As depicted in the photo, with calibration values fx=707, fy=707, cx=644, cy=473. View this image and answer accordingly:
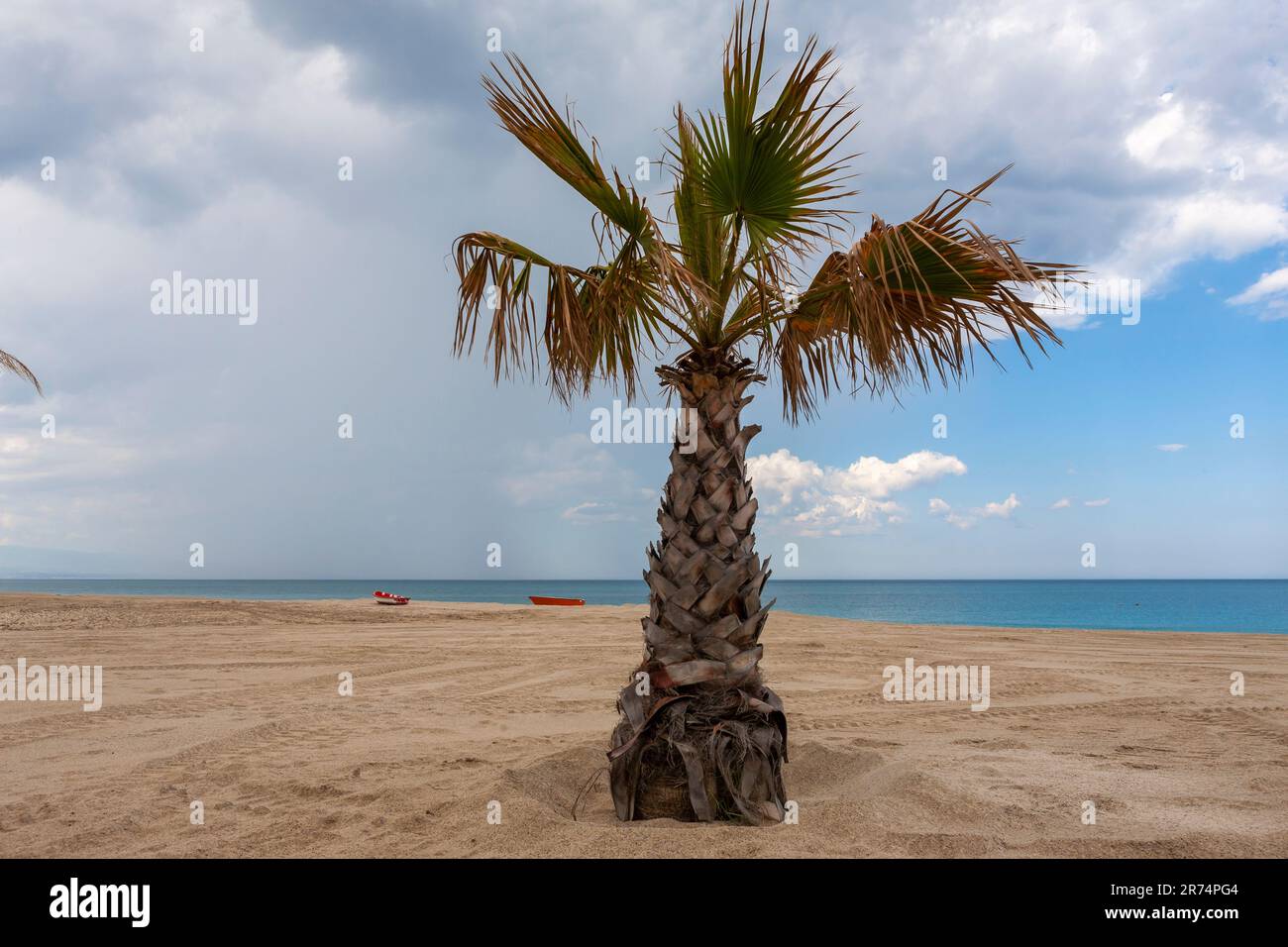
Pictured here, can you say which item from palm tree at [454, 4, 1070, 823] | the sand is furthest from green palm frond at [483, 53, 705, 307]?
the sand

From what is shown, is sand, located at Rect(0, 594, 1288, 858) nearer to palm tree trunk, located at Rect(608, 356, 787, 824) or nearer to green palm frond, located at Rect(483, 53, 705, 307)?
palm tree trunk, located at Rect(608, 356, 787, 824)

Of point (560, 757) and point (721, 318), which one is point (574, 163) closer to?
point (721, 318)

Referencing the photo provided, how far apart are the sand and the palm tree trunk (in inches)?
11.1

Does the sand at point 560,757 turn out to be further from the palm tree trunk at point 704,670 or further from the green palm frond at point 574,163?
the green palm frond at point 574,163

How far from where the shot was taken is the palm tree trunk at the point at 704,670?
4293 millimetres

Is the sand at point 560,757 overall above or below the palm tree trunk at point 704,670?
below

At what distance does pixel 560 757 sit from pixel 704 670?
2.07 m

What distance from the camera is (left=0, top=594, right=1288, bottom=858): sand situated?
396 cm

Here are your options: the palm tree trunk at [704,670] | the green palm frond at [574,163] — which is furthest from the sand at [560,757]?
the green palm frond at [574,163]

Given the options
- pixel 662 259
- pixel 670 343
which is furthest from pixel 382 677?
pixel 662 259

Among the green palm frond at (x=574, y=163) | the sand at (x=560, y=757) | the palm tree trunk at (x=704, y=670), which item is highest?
the green palm frond at (x=574, y=163)

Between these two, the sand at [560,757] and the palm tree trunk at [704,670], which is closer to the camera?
the sand at [560,757]

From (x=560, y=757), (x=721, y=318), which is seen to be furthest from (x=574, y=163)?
(x=560, y=757)

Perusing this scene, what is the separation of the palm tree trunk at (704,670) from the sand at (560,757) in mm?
282
